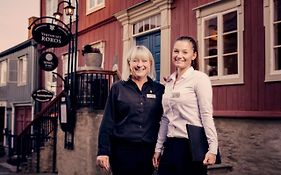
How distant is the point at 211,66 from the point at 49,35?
491 cm

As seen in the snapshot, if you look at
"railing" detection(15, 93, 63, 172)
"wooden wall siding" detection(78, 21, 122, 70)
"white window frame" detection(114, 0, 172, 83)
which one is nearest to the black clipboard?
"white window frame" detection(114, 0, 172, 83)

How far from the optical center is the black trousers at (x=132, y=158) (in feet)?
10.7

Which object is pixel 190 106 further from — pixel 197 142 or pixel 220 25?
pixel 220 25

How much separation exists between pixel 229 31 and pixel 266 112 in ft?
6.83

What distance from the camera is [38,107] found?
61.6 ft

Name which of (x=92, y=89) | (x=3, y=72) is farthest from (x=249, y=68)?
(x=3, y=72)

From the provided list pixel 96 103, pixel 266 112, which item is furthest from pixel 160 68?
pixel 266 112

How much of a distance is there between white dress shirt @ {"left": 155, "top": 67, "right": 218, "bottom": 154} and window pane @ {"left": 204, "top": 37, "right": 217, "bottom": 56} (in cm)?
522

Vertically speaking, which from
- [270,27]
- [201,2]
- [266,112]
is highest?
[201,2]

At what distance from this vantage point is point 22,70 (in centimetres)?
2167

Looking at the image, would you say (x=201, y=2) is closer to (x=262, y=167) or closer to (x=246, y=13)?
(x=246, y=13)

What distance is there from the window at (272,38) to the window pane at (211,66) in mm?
1494

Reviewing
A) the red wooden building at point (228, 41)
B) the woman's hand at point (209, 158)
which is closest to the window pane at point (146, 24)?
the red wooden building at point (228, 41)

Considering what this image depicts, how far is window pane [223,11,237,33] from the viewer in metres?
7.75
